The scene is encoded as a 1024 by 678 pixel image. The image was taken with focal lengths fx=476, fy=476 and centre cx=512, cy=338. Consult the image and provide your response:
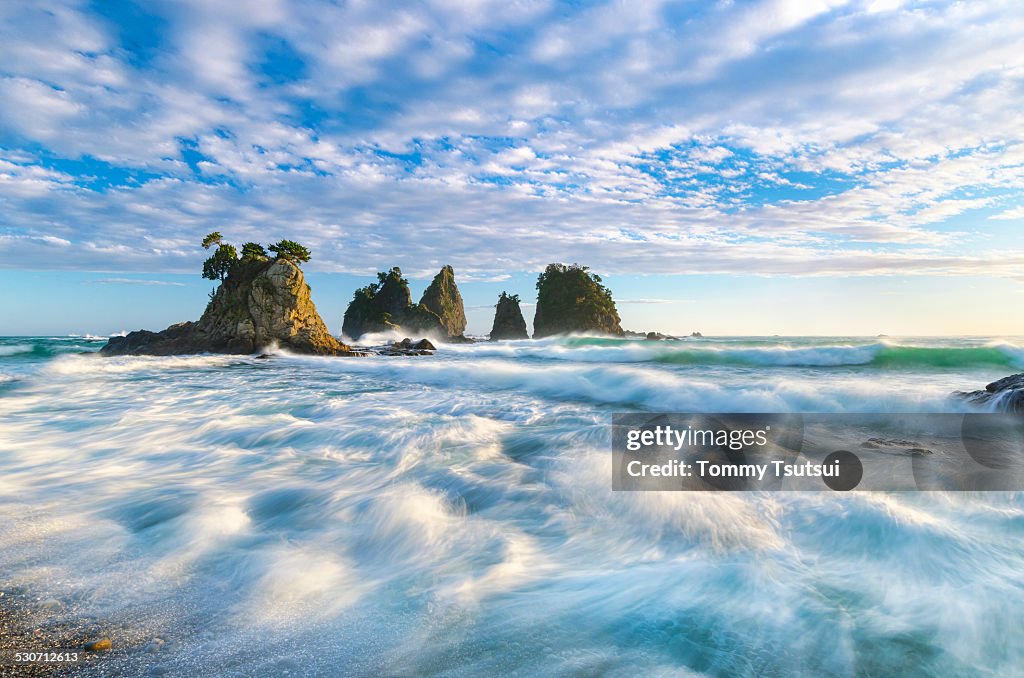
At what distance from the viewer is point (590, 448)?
6273 millimetres

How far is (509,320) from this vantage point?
267 ft

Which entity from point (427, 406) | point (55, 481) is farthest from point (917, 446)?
point (55, 481)

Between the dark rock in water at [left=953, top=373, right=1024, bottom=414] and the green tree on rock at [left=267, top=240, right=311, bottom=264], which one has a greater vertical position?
Result: the green tree on rock at [left=267, top=240, right=311, bottom=264]

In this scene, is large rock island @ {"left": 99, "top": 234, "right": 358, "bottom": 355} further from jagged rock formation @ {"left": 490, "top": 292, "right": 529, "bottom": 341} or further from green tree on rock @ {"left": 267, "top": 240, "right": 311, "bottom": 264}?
jagged rock formation @ {"left": 490, "top": 292, "right": 529, "bottom": 341}

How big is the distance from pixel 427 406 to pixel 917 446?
8.19 metres

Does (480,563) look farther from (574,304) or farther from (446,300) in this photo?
(446,300)

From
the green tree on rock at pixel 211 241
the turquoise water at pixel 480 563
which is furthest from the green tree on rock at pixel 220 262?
the turquoise water at pixel 480 563

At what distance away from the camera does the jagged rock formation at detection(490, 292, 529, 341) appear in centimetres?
8062

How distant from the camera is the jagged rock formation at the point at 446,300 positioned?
87938 millimetres

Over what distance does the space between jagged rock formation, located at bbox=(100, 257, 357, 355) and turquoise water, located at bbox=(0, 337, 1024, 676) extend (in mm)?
26074

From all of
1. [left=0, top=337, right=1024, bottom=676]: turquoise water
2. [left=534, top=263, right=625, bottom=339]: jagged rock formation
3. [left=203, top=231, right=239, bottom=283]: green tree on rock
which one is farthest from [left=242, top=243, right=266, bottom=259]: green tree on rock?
[left=534, top=263, right=625, bottom=339]: jagged rock formation

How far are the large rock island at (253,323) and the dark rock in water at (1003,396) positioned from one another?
29.7m

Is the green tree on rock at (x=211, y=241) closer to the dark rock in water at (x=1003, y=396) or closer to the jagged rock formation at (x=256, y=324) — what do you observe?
the jagged rock formation at (x=256, y=324)

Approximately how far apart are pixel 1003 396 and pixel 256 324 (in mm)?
35737
